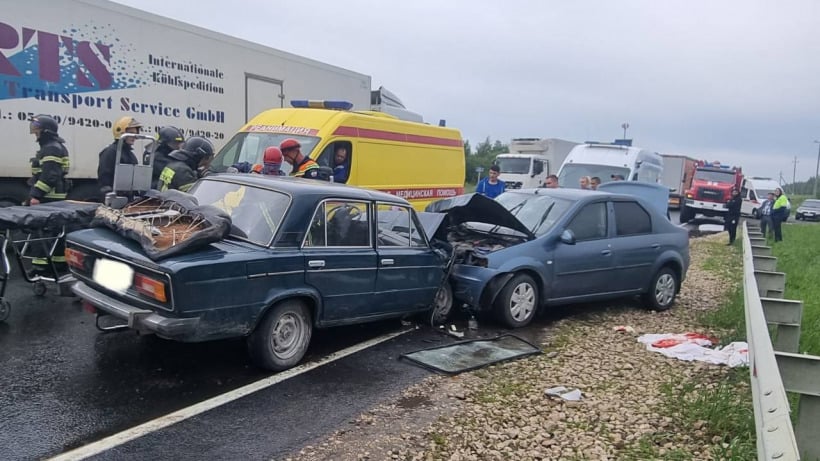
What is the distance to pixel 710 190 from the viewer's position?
26.2m

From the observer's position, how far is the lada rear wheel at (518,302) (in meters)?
6.75

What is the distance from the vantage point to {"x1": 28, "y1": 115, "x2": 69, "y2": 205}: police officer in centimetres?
723

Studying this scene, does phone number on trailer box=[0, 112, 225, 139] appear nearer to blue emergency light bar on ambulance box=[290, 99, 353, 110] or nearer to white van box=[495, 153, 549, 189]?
blue emergency light bar on ambulance box=[290, 99, 353, 110]

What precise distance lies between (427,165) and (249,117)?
145 inches

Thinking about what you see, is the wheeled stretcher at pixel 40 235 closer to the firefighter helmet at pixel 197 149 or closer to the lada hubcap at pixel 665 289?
the firefighter helmet at pixel 197 149

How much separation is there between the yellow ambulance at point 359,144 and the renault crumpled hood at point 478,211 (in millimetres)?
2852

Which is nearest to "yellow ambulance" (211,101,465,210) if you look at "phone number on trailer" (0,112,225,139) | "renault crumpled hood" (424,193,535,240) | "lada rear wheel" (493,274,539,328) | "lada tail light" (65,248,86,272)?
"phone number on trailer" (0,112,225,139)

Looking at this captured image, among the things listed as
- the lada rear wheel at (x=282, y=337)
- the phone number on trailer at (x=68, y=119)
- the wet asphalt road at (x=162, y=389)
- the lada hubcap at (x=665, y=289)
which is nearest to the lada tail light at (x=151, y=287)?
the wet asphalt road at (x=162, y=389)

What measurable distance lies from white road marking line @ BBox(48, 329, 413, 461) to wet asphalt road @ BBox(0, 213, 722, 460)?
61 mm

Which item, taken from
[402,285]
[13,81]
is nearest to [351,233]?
[402,285]

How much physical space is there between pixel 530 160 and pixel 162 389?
867 inches

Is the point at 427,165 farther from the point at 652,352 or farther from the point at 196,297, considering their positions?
the point at 196,297

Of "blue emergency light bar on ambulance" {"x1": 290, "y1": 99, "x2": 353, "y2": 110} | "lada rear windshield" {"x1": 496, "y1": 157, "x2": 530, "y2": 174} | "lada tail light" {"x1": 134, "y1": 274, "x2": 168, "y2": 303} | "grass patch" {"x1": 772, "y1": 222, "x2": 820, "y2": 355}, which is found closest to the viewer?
"lada tail light" {"x1": 134, "y1": 274, "x2": 168, "y2": 303}

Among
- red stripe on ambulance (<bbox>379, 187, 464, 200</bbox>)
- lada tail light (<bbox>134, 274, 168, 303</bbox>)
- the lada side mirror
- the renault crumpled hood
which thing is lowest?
lada tail light (<bbox>134, 274, 168, 303</bbox>)
